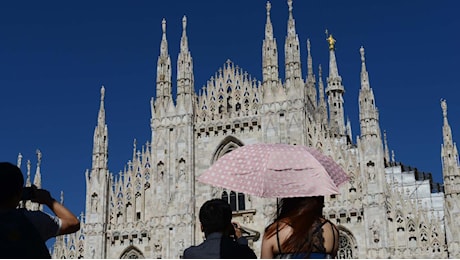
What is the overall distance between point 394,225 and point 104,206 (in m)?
12.6

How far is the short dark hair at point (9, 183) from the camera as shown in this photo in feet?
16.9

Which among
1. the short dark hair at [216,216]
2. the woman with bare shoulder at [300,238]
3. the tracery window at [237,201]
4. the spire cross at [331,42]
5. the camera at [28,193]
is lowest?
the woman with bare shoulder at [300,238]

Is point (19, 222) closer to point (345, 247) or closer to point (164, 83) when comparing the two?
point (345, 247)

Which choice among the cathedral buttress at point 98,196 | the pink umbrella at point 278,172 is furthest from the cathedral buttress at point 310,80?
the pink umbrella at point 278,172

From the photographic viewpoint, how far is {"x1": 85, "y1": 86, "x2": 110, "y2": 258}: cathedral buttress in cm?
2988

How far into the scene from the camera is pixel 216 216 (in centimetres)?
585

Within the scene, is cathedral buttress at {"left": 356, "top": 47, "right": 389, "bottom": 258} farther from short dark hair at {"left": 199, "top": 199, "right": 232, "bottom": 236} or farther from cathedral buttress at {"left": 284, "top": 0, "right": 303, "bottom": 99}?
short dark hair at {"left": 199, "top": 199, "right": 232, "bottom": 236}

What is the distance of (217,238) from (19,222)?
1639mm

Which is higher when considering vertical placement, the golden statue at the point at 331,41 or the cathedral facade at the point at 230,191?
the golden statue at the point at 331,41

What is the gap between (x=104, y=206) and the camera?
30.4 metres

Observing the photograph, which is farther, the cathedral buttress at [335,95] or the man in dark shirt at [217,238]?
the cathedral buttress at [335,95]

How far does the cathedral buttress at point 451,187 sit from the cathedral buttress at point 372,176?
247 centimetres

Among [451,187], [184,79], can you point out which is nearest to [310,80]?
[184,79]

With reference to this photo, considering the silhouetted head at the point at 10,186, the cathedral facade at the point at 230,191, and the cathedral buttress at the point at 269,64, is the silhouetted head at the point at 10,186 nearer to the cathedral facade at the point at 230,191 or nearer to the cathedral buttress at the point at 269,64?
the cathedral facade at the point at 230,191
